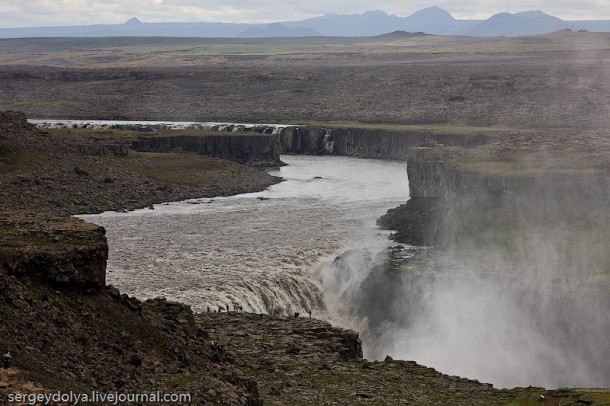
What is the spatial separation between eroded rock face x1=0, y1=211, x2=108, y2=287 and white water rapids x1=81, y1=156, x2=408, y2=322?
23.8m

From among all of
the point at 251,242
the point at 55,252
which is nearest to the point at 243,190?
the point at 251,242

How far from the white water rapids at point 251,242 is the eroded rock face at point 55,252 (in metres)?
23.8

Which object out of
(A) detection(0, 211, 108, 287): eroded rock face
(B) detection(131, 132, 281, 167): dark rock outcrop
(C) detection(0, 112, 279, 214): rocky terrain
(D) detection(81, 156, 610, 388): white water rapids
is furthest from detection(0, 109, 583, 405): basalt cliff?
(B) detection(131, 132, 281, 167): dark rock outcrop

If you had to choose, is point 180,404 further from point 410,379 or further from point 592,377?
point 592,377

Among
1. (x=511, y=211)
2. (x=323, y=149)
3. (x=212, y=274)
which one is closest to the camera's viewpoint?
(x=212, y=274)

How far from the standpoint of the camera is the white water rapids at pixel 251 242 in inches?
2689

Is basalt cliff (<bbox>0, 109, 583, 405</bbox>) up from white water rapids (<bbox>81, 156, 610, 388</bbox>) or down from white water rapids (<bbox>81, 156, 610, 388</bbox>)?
up

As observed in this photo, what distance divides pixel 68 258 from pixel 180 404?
279 inches

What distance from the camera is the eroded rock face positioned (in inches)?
1451

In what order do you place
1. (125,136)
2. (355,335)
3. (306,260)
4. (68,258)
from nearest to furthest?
(68,258)
(355,335)
(306,260)
(125,136)

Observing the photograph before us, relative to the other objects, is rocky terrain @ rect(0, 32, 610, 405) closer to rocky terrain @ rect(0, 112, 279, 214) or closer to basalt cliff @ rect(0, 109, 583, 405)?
basalt cliff @ rect(0, 109, 583, 405)

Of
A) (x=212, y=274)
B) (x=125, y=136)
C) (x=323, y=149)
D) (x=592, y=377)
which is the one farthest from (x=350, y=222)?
(x=323, y=149)

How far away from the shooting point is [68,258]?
3731 centimetres

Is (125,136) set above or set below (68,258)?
below
